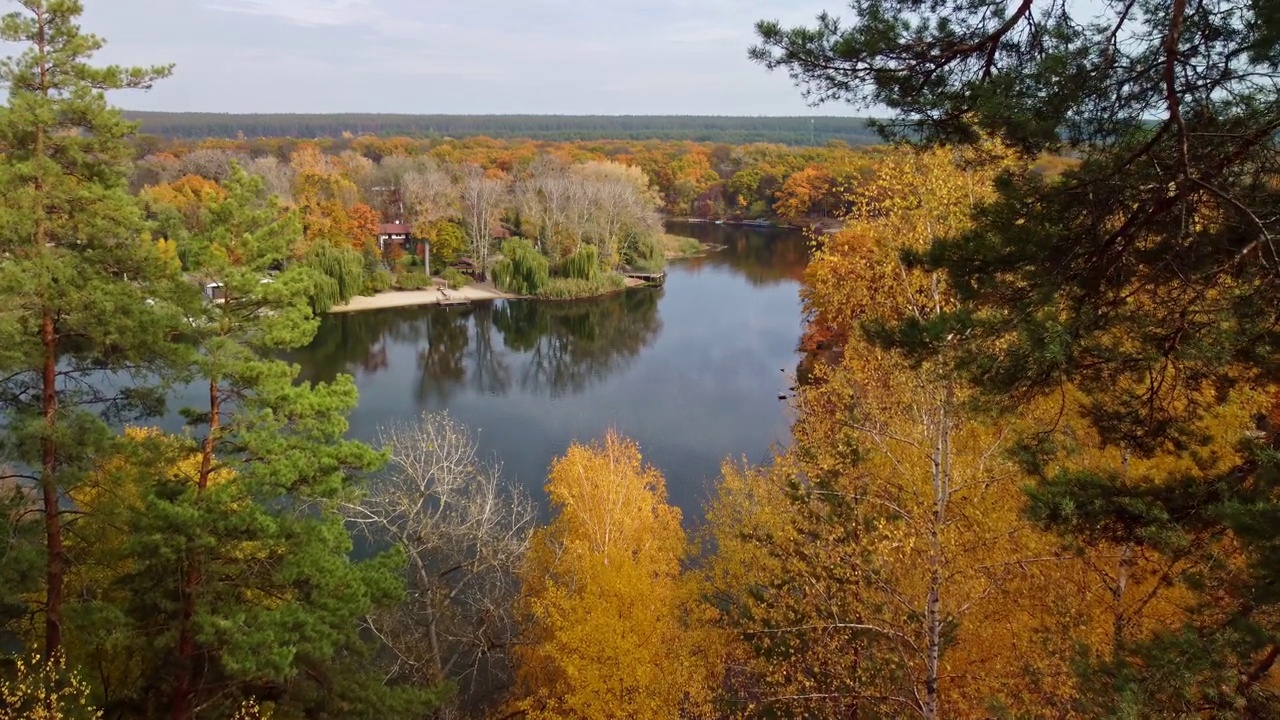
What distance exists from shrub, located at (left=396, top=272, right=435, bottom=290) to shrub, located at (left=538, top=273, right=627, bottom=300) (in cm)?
568

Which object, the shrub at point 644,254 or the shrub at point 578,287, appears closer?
the shrub at point 578,287

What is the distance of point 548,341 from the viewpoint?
87.2 ft

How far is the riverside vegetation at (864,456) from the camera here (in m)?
3.60

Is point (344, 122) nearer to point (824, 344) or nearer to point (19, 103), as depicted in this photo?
point (824, 344)

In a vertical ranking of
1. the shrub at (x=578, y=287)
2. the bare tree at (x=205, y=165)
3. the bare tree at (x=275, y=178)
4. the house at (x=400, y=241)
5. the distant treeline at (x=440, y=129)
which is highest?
the distant treeline at (x=440, y=129)

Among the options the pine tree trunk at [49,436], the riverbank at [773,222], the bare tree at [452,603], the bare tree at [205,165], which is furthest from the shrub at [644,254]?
the pine tree trunk at [49,436]

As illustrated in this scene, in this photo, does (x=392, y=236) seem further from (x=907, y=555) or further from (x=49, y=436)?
(x=907, y=555)

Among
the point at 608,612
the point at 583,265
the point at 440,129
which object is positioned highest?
the point at 440,129

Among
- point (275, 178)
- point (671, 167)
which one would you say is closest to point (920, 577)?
point (275, 178)

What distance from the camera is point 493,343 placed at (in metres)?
26.4

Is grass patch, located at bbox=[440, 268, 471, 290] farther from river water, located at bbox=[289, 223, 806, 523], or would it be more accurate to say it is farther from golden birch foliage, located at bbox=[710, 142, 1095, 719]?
golden birch foliage, located at bbox=[710, 142, 1095, 719]

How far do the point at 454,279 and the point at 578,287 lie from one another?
5782 mm

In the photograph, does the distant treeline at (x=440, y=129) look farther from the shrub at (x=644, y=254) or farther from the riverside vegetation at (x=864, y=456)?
the riverside vegetation at (x=864, y=456)

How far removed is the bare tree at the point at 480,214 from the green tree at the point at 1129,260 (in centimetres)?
3232
